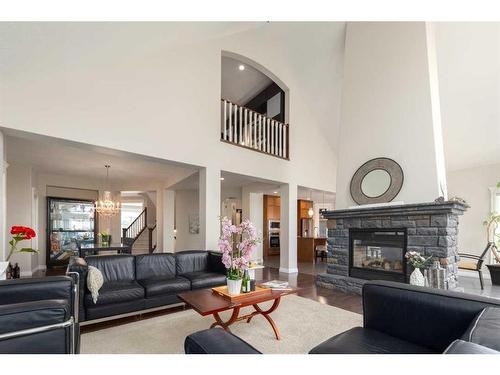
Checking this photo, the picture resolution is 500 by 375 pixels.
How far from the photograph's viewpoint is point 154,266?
4.11 metres

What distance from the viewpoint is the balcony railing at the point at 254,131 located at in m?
5.89

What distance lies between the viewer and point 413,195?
429 cm

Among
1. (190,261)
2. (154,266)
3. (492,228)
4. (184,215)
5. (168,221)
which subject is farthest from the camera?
(184,215)

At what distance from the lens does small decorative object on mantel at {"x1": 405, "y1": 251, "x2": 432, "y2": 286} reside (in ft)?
11.7

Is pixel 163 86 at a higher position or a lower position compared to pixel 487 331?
higher

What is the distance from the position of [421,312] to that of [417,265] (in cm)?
217

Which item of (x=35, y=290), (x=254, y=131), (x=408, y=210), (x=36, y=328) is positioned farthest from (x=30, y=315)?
(x=254, y=131)

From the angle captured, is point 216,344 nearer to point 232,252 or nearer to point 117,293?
point 232,252

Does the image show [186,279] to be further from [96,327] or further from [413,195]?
[413,195]

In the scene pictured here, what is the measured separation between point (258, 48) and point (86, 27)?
14.9 feet

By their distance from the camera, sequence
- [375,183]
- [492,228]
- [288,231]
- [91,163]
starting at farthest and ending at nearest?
1. [288,231]
2. [91,163]
3. [492,228]
4. [375,183]

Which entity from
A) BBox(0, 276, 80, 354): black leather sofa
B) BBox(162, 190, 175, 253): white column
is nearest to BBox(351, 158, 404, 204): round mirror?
BBox(0, 276, 80, 354): black leather sofa

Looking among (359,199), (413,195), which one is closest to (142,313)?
(359,199)

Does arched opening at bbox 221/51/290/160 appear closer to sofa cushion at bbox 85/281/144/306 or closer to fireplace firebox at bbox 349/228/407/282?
fireplace firebox at bbox 349/228/407/282
